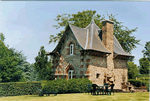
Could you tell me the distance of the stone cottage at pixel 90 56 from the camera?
27859 millimetres

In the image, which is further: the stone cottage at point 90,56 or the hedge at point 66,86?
the stone cottage at point 90,56

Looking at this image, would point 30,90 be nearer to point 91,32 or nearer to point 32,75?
point 91,32

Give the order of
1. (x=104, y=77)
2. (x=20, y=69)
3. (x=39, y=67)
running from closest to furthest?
(x=104, y=77)
(x=39, y=67)
(x=20, y=69)

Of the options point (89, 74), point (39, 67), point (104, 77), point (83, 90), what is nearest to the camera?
point (83, 90)

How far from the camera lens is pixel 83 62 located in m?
27.9

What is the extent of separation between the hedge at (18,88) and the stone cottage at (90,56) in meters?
5.51

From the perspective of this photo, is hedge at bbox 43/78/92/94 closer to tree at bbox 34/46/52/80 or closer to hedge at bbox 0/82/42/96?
hedge at bbox 0/82/42/96

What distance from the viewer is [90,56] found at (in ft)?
91.1

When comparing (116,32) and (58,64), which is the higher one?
(116,32)

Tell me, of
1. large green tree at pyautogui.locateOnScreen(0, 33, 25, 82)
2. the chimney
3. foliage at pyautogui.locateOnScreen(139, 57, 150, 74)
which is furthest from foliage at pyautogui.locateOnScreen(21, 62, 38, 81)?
foliage at pyautogui.locateOnScreen(139, 57, 150, 74)

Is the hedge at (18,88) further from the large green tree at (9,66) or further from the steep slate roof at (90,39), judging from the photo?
the large green tree at (9,66)

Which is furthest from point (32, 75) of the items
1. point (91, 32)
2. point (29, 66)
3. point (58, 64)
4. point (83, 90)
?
point (83, 90)

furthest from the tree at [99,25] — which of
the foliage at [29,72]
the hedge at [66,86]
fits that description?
the hedge at [66,86]

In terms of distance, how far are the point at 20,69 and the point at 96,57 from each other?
1933cm
